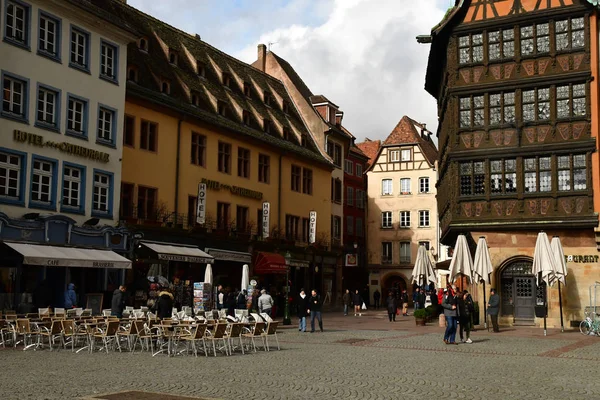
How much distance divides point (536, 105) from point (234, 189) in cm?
1702

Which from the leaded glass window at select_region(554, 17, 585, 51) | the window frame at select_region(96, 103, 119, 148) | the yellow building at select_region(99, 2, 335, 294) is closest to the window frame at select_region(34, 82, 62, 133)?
the window frame at select_region(96, 103, 119, 148)

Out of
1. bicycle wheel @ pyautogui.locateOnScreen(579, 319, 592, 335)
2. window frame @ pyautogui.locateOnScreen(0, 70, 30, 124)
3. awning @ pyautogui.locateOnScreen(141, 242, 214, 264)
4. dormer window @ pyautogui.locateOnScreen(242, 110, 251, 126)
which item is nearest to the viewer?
bicycle wheel @ pyautogui.locateOnScreen(579, 319, 592, 335)

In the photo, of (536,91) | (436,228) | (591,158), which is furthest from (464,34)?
(436,228)

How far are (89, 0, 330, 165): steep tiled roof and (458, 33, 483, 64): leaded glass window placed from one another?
13.5 m

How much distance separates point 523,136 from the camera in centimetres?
3083

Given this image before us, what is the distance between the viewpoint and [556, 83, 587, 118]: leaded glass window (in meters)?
30.1

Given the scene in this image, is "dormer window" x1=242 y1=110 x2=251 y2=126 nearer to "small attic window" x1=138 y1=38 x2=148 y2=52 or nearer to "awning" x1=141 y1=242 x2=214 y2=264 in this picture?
"small attic window" x1=138 y1=38 x2=148 y2=52

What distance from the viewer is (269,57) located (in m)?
55.5

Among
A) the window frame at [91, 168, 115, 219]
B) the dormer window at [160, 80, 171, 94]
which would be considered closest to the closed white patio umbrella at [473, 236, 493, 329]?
the window frame at [91, 168, 115, 219]

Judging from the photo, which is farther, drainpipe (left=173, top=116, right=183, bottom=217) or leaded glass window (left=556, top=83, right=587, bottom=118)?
drainpipe (left=173, top=116, right=183, bottom=217)

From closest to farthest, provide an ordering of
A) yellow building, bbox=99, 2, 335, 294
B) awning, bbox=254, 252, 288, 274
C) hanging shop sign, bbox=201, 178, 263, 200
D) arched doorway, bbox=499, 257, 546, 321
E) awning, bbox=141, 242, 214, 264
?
arched doorway, bbox=499, 257, 546, 321 < awning, bbox=141, 242, 214, 264 < yellow building, bbox=99, 2, 335, 294 < hanging shop sign, bbox=201, 178, 263, 200 < awning, bbox=254, 252, 288, 274

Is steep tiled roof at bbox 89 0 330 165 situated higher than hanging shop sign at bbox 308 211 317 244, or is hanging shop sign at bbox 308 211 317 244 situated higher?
steep tiled roof at bbox 89 0 330 165

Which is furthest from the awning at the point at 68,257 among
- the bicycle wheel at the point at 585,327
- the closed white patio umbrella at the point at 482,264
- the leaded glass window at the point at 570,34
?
the leaded glass window at the point at 570,34

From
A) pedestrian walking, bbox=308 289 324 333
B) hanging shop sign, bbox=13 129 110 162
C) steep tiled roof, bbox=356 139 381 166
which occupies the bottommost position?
pedestrian walking, bbox=308 289 324 333
